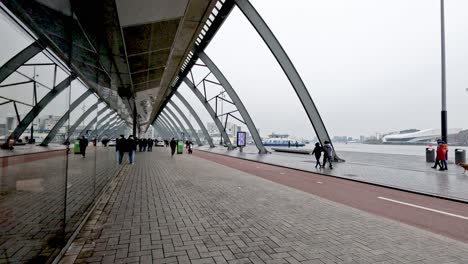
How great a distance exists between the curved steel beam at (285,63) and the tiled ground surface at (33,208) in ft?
45.9

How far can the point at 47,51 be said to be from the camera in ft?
10.1

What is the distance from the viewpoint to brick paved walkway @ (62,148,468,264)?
11.7 ft

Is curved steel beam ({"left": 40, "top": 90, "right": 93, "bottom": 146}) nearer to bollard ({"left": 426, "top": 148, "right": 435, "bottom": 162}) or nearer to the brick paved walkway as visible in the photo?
the brick paved walkway

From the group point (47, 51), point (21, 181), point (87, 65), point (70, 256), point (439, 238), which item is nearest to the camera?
point (21, 181)

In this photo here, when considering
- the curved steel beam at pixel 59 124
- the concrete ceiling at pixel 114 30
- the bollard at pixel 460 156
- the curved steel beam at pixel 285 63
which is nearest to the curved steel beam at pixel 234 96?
the curved steel beam at pixel 285 63

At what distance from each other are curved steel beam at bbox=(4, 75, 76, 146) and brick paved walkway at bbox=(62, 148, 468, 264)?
6.30 feet

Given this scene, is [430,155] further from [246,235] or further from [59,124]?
[59,124]

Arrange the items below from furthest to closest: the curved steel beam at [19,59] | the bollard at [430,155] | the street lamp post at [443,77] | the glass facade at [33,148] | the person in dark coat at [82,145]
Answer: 1. the bollard at [430,155]
2. the street lamp post at [443,77]
3. the person in dark coat at [82,145]
4. the glass facade at [33,148]
5. the curved steel beam at [19,59]

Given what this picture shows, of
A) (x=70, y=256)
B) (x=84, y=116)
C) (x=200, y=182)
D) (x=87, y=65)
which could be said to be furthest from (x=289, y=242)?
(x=200, y=182)

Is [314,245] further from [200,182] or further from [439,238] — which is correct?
[200,182]

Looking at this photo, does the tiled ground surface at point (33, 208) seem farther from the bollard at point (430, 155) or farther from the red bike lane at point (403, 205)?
the bollard at point (430, 155)

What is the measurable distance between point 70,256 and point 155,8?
248 inches

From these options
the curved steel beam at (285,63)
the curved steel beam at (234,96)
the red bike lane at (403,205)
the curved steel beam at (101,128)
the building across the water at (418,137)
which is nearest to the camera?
the red bike lane at (403,205)

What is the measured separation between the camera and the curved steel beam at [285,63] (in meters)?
15.7
